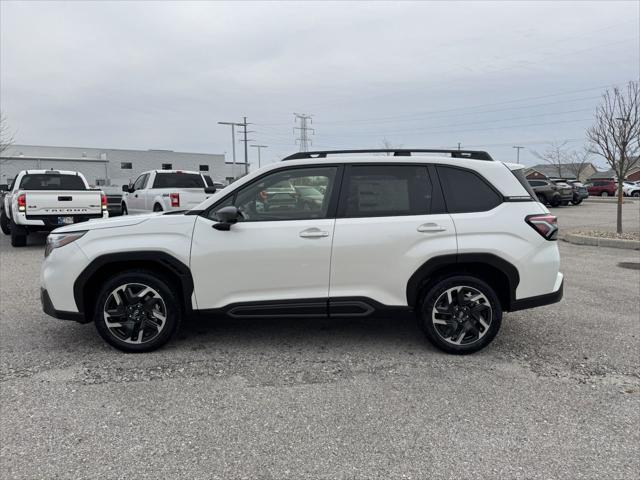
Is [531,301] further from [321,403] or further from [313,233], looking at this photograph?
[321,403]

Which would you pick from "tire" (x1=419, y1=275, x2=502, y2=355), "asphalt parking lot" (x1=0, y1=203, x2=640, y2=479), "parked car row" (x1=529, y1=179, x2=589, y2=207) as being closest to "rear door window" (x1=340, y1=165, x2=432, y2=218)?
"tire" (x1=419, y1=275, x2=502, y2=355)

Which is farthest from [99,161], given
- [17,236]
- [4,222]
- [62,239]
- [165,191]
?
[62,239]

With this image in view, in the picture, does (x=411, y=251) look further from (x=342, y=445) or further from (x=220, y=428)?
(x=220, y=428)

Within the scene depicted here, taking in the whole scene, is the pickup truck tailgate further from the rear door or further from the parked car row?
the parked car row

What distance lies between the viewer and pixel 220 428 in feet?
10.00

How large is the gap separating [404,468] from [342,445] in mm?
402

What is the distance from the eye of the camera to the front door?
13.3 feet

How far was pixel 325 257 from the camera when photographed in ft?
13.4

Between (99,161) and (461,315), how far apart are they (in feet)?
193

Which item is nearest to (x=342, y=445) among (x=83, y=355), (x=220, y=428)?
(x=220, y=428)

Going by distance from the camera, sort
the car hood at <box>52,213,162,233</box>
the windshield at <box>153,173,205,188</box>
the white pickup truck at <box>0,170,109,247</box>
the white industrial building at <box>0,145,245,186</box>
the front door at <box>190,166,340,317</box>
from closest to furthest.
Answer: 1. the front door at <box>190,166,340,317</box>
2. the car hood at <box>52,213,162,233</box>
3. the white pickup truck at <box>0,170,109,247</box>
4. the windshield at <box>153,173,205,188</box>
5. the white industrial building at <box>0,145,245,186</box>

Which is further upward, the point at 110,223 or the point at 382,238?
the point at 110,223

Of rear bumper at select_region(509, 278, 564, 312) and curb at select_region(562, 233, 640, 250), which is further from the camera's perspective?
curb at select_region(562, 233, 640, 250)

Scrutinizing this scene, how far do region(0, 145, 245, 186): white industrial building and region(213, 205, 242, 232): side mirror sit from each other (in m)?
54.1
